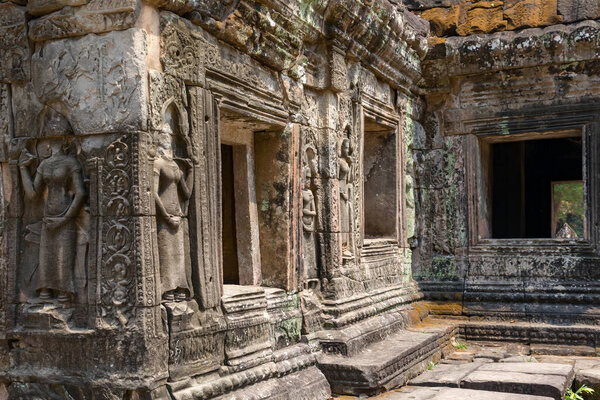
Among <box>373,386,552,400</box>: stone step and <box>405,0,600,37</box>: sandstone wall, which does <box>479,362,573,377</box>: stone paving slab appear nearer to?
<box>373,386,552,400</box>: stone step

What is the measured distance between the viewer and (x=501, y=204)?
10.9 meters

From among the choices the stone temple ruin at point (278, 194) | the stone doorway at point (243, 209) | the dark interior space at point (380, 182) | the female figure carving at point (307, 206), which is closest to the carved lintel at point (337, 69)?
the stone temple ruin at point (278, 194)

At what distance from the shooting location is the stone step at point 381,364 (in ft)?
16.9

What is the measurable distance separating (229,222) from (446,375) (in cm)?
224

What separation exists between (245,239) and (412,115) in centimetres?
362

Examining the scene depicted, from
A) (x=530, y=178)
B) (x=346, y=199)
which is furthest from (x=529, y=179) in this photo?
(x=346, y=199)

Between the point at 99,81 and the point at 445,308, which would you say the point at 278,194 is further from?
the point at 445,308

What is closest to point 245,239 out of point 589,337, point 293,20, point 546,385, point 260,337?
point 260,337

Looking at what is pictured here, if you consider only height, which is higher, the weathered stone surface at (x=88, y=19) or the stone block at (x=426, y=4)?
the stone block at (x=426, y=4)

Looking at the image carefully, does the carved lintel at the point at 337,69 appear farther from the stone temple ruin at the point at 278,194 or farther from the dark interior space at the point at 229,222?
the dark interior space at the point at 229,222

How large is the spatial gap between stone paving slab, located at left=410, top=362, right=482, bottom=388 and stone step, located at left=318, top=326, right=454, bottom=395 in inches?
3.9

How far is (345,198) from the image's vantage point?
611 cm

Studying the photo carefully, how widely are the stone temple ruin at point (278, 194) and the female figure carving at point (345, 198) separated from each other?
0.02 meters

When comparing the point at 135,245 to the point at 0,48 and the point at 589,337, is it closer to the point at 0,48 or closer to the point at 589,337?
the point at 0,48
